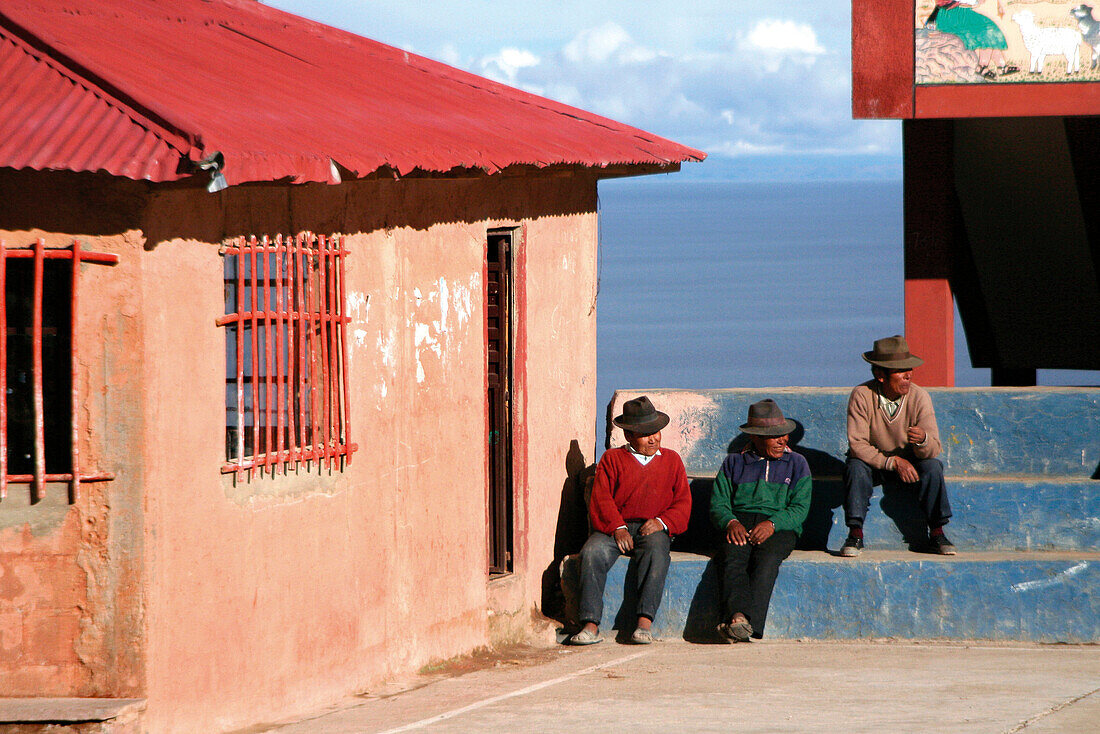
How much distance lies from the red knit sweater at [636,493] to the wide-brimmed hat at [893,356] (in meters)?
1.34

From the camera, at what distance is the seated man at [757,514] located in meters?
8.23

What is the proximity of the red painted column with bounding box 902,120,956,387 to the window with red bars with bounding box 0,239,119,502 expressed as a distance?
721 centimetres

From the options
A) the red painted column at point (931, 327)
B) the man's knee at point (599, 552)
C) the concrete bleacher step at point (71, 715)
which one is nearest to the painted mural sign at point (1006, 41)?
the red painted column at point (931, 327)

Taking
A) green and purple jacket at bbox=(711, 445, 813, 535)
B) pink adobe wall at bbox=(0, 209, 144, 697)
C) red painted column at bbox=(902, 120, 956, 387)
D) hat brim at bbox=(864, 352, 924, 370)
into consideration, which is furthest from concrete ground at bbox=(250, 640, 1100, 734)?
red painted column at bbox=(902, 120, 956, 387)

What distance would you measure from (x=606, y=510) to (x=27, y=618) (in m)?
3.71

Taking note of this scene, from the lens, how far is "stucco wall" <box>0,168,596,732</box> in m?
5.70

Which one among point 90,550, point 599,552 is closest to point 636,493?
point 599,552

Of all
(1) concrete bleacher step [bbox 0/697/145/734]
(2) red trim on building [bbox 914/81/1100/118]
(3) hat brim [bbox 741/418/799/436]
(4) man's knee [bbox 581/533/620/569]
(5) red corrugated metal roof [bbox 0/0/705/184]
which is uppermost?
(2) red trim on building [bbox 914/81/1100/118]

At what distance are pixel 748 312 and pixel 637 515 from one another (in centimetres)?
4199

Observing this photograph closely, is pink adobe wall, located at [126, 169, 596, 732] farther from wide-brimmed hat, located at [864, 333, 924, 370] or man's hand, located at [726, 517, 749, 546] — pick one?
wide-brimmed hat, located at [864, 333, 924, 370]

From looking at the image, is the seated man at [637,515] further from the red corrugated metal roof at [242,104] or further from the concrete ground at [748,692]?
the red corrugated metal roof at [242,104]

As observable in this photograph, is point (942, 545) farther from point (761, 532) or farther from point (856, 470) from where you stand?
point (761, 532)

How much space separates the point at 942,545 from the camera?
28.0 feet

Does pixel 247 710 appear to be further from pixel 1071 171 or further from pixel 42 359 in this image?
pixel 1071 171
